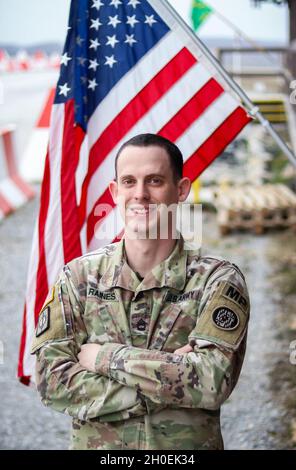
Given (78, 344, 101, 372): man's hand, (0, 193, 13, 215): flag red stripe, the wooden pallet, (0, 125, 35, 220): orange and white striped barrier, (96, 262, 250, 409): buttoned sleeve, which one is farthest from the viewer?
(0, 125, 35, 220): orange and white striped barrier

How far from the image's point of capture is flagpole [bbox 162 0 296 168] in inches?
126

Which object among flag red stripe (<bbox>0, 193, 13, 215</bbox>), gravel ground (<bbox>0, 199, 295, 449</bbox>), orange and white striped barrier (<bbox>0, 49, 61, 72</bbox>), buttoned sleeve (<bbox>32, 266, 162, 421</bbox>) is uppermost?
orange and white striped barrier (<bbox>0, 49, 61, 72</bbox>)

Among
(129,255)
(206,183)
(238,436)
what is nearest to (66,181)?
(129,255)

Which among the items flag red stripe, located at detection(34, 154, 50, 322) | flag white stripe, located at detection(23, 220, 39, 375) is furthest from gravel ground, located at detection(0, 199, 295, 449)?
flag red stripe, located at detection(34, 154, 50, 322)

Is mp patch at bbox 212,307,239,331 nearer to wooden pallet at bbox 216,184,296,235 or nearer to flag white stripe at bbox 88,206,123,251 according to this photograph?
flag white stripe at bbox 88,206,123,251

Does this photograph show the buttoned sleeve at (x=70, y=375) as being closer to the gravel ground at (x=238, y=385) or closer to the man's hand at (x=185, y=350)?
the man's hand at (x=185, y=350)

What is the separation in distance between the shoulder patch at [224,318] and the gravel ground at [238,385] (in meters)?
2.80

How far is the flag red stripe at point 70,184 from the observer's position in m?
3.24

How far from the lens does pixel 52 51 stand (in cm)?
4703

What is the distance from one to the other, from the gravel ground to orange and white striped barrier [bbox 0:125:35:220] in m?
1.72

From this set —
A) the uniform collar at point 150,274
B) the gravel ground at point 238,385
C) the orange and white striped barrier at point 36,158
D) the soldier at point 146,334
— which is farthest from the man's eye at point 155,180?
the orange and white striped barrier at point 36,158

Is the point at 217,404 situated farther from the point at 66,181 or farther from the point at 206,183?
the point at 206,183
